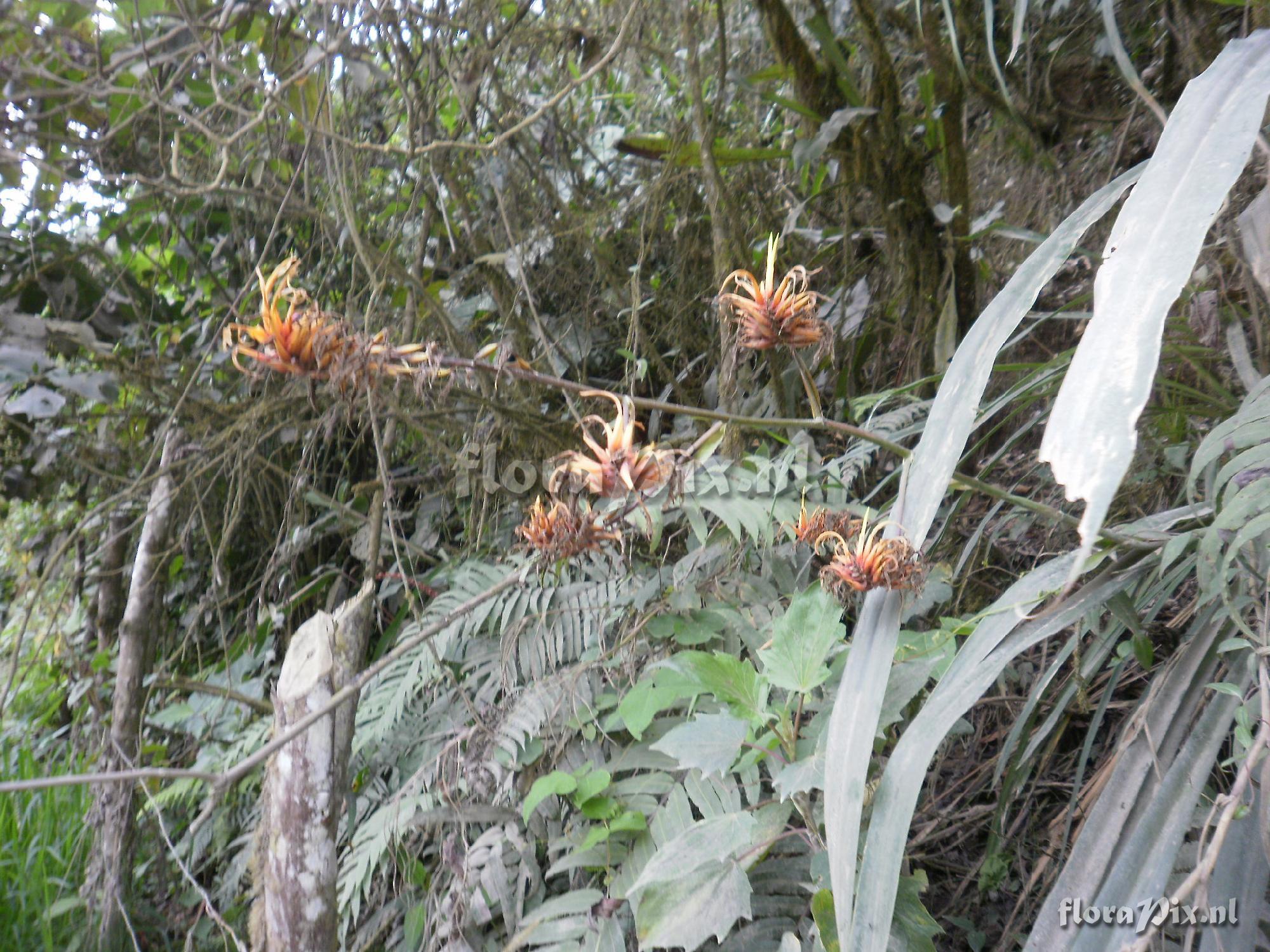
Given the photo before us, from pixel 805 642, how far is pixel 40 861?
1.88 meters

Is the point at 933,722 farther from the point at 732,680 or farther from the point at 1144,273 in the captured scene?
the point at 1144,273

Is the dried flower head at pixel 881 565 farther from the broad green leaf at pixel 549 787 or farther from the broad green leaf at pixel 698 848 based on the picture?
the broad green leaf at pixel 549 787

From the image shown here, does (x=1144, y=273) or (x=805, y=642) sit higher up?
→ (x=1144, y=273)

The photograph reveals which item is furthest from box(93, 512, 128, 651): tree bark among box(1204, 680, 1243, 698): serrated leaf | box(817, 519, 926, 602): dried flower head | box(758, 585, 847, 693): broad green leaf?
box(1204, 680, 1243, 698): serrated leaf

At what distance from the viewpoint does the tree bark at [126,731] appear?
4.99 ft

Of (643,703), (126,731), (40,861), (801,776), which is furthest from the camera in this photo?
(40,861)

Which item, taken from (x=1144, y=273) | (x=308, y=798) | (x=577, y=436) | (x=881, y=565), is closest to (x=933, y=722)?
(x=881, y=565)

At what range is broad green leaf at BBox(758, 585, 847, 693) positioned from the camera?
74 centimetres

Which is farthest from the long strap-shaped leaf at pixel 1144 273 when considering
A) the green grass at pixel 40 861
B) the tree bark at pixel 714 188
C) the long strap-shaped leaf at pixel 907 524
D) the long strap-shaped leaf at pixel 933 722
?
the green grass at pixel 40 861

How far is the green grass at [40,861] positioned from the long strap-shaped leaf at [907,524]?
1.65m

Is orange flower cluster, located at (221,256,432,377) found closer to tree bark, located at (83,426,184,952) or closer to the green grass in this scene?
tree bark, located at (83,426,184,952)

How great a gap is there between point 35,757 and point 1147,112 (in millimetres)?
3030

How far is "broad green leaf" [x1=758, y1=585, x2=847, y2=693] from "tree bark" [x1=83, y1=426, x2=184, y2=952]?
1182 mm

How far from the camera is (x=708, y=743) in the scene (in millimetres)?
766
